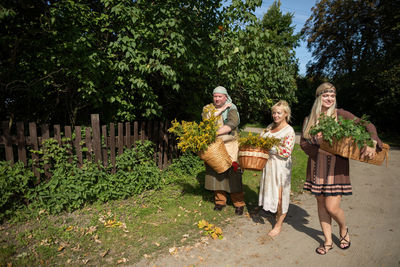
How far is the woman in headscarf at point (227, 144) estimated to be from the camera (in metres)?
3.58

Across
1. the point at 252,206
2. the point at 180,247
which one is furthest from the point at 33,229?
the point at 252,206

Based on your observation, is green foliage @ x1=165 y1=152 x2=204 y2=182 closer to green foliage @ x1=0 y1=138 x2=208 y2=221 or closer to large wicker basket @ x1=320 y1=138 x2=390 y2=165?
green foliage @ x1=0 y1=138 x2=208 y2=221

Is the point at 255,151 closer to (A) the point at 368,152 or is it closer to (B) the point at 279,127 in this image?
(B) the point at 279,127

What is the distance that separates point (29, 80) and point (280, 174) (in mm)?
4517

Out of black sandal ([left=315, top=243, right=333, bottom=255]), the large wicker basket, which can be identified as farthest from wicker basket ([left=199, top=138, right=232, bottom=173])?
black sandal ([left=315, top=243, right=333, bottom=255])

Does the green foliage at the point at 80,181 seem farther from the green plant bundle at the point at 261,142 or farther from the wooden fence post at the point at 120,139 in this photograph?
the green plant bundle at the point at 261,142

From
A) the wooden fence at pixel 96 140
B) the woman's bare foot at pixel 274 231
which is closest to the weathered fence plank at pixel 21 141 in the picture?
the wooden fence at pixel 96 140

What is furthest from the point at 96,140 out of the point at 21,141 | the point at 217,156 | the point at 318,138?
the point at 318,138

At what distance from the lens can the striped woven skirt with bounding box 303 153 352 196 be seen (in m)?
2.67

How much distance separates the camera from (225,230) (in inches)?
134

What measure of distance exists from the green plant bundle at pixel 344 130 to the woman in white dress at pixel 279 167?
1.99ft

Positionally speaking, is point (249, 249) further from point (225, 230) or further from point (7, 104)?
point (7, 104)

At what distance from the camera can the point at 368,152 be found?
232 cm

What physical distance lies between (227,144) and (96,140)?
2357 millimetres
